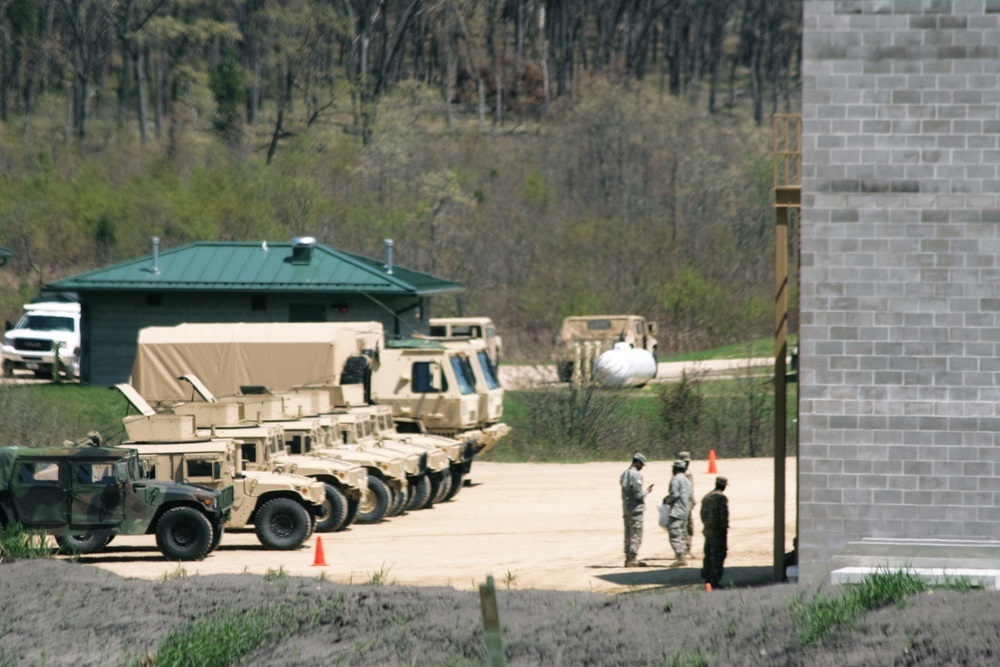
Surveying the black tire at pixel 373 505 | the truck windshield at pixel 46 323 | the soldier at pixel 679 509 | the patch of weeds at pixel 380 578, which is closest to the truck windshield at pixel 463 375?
the black tire at pixel 373 505

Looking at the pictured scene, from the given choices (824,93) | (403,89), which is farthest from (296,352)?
(403,89)

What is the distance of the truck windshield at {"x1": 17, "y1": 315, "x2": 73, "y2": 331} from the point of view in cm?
4097

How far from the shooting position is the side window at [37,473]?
59.2 feet

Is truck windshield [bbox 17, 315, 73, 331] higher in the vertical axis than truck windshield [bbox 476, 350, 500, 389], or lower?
higher

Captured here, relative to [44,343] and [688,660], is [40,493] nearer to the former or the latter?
[688,660]

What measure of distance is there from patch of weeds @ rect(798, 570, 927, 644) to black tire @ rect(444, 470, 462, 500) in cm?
1297

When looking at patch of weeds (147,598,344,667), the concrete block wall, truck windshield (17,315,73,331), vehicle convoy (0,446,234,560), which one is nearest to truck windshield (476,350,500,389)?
vehicle convoy (0,446,234,560)

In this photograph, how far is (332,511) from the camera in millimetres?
20859

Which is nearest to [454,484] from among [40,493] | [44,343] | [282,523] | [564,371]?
[282,523]

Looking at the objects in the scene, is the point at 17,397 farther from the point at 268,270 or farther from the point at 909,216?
the point at 909,216

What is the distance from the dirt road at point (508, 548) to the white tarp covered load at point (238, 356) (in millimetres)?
3494

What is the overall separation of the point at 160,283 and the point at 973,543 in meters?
26.6

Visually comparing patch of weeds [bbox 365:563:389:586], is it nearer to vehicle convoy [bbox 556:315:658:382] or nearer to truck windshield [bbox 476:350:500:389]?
truck windshield [bbox 476:350:500:389]

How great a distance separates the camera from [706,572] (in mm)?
16422
